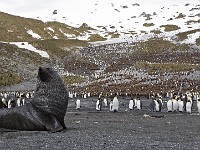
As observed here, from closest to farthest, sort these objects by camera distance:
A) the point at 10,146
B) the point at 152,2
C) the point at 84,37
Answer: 1. the point at 10,146
2. the point at 84,37
3. the point at 152,2

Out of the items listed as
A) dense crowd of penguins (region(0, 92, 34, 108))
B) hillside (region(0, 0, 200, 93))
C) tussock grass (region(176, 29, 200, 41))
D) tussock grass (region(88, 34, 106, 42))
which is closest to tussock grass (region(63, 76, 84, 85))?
hillside (region(0, 0, 200, 93))

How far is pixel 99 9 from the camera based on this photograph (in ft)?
507

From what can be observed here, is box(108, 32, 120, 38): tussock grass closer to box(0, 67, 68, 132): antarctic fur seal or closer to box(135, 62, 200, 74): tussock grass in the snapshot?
box(135, 62, 200, 74): tussock grass

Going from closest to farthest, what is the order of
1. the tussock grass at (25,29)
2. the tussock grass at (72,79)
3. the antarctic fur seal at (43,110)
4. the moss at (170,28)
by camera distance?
the antarctic fur seal at (43,110) < the tussock grass at (72,79) < the tussock grass at (25,29) < the moss at (170,28)

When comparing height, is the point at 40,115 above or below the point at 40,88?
below

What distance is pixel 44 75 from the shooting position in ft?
37.6

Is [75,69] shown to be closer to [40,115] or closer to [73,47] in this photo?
[73,47]

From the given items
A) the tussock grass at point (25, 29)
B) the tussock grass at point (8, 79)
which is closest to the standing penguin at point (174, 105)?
the tussock grass at point (8, 79)

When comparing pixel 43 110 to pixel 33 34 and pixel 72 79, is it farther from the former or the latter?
pixel 33 34

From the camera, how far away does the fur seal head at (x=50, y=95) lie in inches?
449

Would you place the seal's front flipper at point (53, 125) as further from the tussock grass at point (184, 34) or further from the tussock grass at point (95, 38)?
the tussock grass at point (95, 38)

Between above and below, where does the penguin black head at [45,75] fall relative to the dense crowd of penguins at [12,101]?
above

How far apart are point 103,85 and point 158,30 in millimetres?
64609

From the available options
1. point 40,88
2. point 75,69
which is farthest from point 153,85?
point 40,88
